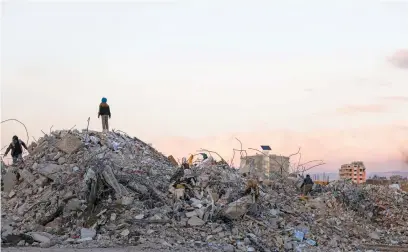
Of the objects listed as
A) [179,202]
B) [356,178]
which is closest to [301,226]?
[179,202]

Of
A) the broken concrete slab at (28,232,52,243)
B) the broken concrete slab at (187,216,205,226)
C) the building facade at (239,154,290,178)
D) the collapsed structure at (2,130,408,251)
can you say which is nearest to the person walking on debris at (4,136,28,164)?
the collapsed structure at (2,130,408,251)

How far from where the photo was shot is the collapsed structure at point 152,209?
8609 mm

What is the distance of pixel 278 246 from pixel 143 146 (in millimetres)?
A: 5342

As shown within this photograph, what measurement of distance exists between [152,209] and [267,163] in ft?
21.0

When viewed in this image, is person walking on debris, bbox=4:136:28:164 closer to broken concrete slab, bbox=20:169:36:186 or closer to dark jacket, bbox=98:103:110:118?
broken concrete slab, bbox=20:169:36:186

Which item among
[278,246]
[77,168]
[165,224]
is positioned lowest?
[278,246]

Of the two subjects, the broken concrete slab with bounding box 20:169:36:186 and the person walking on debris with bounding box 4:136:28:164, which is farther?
the person walking on debris with bounding box 4:136:28:164

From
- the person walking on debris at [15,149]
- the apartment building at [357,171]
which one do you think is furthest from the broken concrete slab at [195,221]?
the apartment building at [357,171]

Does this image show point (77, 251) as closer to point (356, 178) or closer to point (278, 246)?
point (278, 246)

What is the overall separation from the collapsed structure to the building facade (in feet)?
4.81

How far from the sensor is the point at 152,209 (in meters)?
9.26

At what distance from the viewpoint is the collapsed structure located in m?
8.61

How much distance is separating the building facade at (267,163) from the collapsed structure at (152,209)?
147 cm

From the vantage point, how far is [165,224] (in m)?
8.84
